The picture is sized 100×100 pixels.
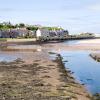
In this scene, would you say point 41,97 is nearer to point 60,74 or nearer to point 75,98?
point 75,98

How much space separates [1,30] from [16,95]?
17346cm

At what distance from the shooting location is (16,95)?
24609 mm

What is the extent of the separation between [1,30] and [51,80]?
165 m

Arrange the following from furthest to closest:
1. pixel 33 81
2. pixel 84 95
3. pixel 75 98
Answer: pixel 33 81 < pixel 84 95 < pixel 75 98

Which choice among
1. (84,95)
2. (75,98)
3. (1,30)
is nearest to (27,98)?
(75,98)

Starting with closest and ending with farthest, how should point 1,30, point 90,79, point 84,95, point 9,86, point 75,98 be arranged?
point 75,98
point 84,95
point 9,86
point 90,79
point 1,30

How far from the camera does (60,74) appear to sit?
38500 mm

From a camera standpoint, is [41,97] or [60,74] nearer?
[41,97]

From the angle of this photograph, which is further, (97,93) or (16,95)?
(97,93)

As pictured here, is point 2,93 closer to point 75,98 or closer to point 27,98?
point 27,98

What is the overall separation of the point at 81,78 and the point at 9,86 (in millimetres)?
10430

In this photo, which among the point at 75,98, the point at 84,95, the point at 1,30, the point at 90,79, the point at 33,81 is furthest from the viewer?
the point at 1,30

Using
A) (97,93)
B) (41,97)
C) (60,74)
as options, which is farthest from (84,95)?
(60,74)

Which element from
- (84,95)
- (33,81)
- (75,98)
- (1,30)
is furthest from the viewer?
(1,30)
